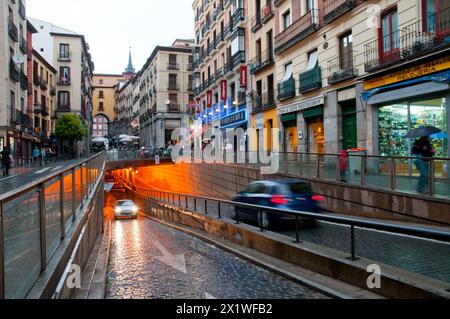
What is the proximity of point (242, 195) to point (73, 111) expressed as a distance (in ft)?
162

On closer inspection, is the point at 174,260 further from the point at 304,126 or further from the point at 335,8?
the point at 304,126

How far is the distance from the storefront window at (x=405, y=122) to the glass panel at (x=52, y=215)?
12.9 m

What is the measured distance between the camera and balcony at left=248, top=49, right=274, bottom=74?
28.1 m

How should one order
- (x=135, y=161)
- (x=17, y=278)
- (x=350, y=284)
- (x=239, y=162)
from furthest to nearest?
1. (x=135, y=161)
2. (x=239, y=162)
3. (x=350, y=284)
4. (x=17, y=278)

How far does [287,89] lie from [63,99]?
135 ft

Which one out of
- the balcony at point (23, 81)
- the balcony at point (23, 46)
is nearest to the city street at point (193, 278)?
the balcony at point (23, 81)

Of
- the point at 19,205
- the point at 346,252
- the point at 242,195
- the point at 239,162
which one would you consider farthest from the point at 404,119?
the point at 19,205

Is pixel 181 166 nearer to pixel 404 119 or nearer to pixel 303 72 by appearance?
pixel 303 72

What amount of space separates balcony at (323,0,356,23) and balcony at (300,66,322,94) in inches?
102

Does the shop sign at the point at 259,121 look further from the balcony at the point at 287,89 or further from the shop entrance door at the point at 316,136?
the shop entrance door at the point at 316,136

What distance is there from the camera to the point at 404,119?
52.0ft

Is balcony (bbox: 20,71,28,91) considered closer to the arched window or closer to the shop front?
the shop front

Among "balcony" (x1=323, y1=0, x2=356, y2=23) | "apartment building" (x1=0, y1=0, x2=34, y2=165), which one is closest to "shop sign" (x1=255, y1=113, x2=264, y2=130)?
"balcony" (x1=323, y1=0, x2=356, y2=23)
